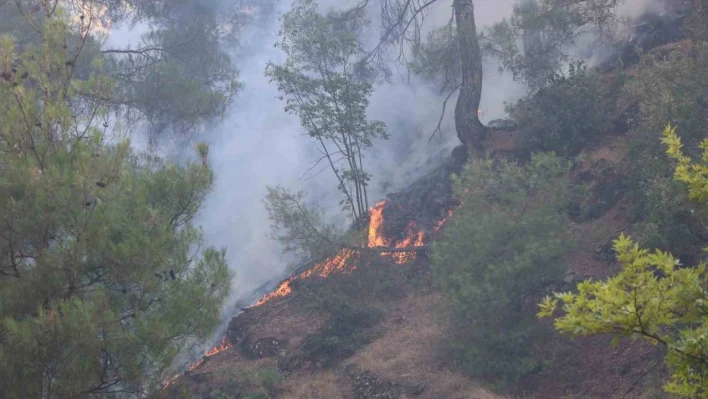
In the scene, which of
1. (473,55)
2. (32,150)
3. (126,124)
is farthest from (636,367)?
(126,124)

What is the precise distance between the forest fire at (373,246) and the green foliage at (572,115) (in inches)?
108

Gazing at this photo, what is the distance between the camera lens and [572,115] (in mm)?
15828

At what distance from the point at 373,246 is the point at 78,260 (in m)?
9.93

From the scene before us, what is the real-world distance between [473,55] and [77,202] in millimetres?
12422

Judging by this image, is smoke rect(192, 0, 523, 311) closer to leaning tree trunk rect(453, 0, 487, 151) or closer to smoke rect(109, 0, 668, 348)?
smoke rect(109, 0, 668, 348)

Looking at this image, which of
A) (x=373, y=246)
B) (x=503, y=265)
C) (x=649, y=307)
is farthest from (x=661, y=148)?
(x=649, y=307)

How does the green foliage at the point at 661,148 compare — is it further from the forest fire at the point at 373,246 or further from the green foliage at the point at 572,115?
the forest fire at the point at 373,246

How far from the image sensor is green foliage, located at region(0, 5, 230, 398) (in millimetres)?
6508

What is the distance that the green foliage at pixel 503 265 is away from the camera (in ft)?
34.8

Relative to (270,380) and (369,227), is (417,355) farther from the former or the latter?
(369,227)

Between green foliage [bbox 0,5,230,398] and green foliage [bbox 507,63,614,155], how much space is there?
9932 millimetres

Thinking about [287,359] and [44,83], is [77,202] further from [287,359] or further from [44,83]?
[287,359]

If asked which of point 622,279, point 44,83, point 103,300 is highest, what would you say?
point 44,83

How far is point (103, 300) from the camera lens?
6.80m
